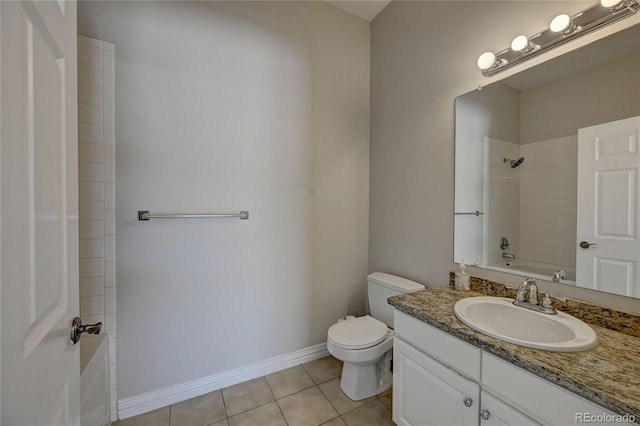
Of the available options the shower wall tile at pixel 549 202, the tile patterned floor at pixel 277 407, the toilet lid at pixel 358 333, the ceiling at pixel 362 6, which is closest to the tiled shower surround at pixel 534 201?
the shower wall tile at pixel 549 202

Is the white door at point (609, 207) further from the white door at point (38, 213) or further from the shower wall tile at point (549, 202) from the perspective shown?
the white door at point (38, 213)

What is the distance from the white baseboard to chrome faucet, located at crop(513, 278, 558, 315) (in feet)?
4.84

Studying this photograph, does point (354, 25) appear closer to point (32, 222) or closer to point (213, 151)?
point (213, 151)

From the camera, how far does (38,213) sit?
56 centimetres

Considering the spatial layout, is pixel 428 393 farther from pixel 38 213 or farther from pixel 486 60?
pixel 486 60

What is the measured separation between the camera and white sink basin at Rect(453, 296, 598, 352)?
891 mm

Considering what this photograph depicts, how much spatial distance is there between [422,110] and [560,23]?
0.77 metres

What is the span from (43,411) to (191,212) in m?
1.23

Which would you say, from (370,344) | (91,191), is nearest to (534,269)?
(370,344)

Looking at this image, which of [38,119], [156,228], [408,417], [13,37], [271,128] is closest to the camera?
[13,37]

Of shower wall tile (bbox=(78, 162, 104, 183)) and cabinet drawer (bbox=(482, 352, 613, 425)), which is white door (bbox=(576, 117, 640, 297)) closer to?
cabinet drawer (bbox=(482, 352, 613, 425))

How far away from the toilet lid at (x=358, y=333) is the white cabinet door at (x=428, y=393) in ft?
0.87

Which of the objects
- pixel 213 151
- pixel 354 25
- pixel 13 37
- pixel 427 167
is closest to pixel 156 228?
pixel 213 151

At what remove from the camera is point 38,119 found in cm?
56
